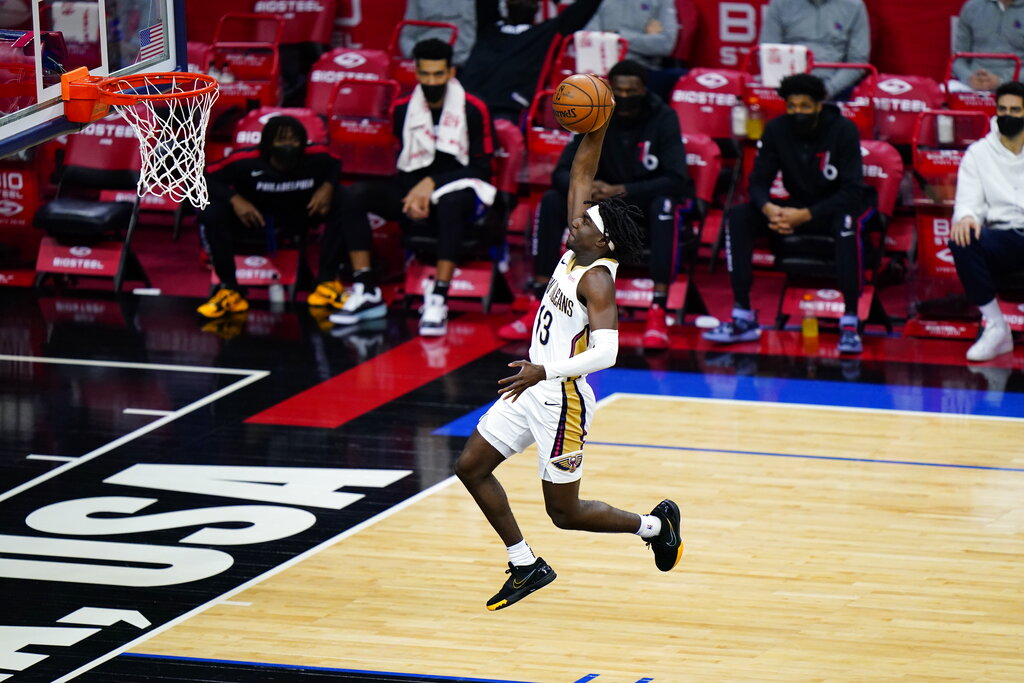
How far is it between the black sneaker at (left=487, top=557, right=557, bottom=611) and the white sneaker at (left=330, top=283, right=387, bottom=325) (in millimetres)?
5346

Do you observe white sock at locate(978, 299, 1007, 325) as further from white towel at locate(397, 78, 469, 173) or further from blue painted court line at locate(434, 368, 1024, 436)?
white towel at locate(397, 78, 469, 173)

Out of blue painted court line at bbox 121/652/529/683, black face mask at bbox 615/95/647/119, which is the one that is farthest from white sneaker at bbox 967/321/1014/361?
blue painted court line at bbox 121/652/529/683

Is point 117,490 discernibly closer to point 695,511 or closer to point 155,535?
point 155,535

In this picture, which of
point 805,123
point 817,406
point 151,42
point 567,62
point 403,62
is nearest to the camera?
point 151,42

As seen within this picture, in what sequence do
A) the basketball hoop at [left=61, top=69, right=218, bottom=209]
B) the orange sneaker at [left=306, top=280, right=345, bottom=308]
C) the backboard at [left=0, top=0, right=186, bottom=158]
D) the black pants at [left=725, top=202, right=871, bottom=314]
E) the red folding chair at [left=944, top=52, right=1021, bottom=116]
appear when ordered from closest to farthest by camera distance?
the backboard at [left=0, top=0, right=186, bottom=158] → the basketball hoop at [left=61, top=69, right=218, bottom=209] → the black pants at [left=725, top=202, right=871, bottom=314] → the red folding chair at [left=944, top=52, right=1021, bottom=116] → the orange sneaker at [left=306, top=280, right=345, bottom=308]

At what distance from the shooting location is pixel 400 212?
1161 cm

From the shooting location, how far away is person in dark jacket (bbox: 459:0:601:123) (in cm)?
1253

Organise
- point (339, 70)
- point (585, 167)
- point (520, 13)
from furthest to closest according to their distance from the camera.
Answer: point (339, 70), point (520, 13), point (585, 167)

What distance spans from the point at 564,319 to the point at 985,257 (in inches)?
198

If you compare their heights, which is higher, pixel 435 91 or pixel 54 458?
pixel 435 91

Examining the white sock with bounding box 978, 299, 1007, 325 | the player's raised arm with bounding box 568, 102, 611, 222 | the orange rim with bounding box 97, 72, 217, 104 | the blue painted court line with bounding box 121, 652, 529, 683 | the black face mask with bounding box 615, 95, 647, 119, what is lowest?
the blue painted court line with bounding box 121, 652, 529, 683

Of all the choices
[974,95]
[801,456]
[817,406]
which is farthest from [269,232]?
[974,95]

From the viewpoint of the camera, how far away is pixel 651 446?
29.1 ft

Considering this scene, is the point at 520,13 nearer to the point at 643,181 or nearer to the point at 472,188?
the point at 472,188
